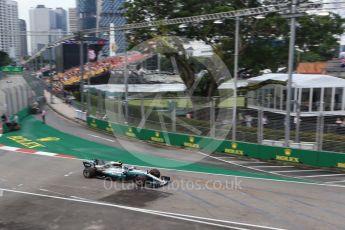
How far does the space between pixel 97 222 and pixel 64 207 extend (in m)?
2.16

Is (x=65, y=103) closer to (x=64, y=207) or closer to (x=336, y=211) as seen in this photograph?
(x=64, y=207)

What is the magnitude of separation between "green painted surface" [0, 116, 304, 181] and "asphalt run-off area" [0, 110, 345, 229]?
61 mm

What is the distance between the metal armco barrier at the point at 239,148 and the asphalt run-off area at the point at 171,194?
1.54ft

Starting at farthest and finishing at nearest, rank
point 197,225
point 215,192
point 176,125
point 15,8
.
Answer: point 15,8, point 176,125, point 215,192, point 197,225

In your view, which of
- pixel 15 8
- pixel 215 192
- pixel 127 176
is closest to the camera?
pixel 215 192

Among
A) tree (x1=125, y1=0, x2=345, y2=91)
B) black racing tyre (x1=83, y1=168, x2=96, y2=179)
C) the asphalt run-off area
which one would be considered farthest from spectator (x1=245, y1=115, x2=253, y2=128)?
black racing tyre (x1=83, y1=168, x2=96, y2=179)

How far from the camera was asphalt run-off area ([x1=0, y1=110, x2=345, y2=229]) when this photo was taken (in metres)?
14.1

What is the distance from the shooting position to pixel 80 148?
27.7 meters

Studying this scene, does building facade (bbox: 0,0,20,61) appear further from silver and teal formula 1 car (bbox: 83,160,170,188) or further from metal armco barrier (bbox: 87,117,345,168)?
silver and teal formula 1 car (bbox: 83,160,170,188)

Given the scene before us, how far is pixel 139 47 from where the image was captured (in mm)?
39250

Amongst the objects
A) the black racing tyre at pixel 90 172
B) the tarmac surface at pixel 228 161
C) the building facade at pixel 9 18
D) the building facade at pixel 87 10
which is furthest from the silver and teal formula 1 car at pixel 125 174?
the building facade at pixel 9 18

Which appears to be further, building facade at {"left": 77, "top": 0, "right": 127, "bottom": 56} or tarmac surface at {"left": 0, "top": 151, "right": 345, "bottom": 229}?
building facade at {"left": 77, "top": 0, "right": 127, "bottom": 56}

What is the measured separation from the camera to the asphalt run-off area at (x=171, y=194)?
14.1 m

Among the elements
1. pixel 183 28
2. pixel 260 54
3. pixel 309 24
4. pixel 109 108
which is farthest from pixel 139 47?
pixel 309 24
